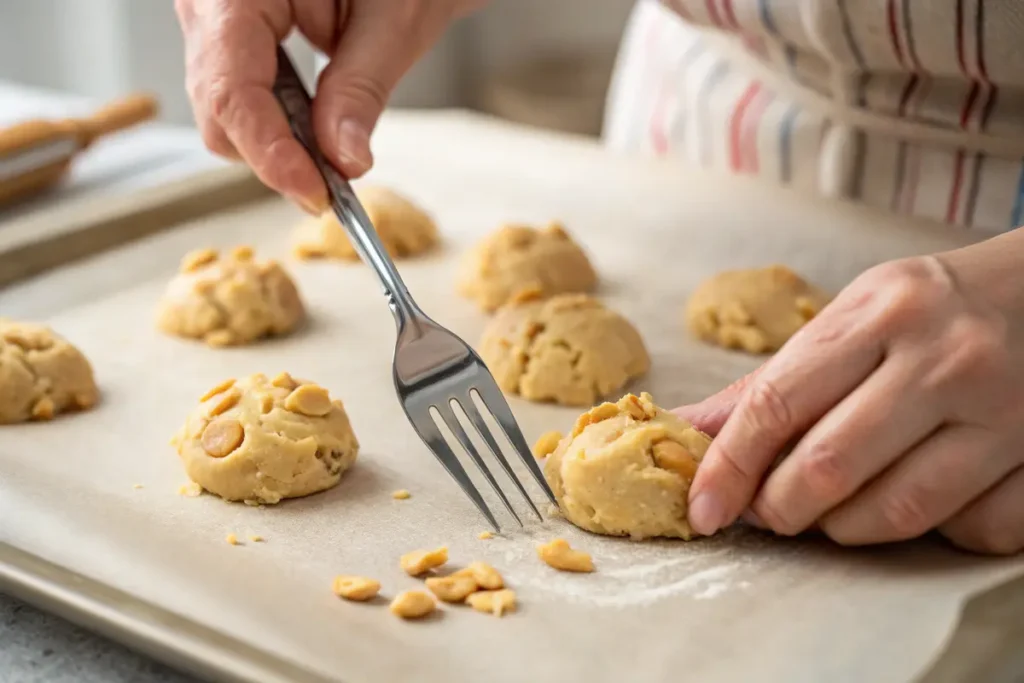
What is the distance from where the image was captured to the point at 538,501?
1.33 m

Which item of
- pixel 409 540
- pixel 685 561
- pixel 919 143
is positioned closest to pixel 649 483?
pixel 685 561

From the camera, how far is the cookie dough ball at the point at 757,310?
1.72 metres

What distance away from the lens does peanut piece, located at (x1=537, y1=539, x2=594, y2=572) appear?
3.88 feet

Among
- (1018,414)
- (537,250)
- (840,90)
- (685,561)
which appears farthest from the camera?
(537,250)

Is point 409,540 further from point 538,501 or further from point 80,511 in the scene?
point 80,511

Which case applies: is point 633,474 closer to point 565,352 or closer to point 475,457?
point 475,457

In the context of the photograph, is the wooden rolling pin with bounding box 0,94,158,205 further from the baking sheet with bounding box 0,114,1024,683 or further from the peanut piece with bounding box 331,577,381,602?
the peanut piece with bounding box 331,577,381,602

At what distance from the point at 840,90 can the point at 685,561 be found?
901 millimetres

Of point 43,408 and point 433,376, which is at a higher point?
point 433,376

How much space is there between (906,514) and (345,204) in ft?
2.49

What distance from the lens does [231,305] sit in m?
1.76

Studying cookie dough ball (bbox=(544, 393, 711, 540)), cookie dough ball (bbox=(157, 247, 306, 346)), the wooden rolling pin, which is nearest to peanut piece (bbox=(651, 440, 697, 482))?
cookie dough ball (bbox=(544, 393, 711, 540))

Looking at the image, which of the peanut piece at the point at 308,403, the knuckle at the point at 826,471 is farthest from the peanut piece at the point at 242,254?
the knuckle at the point at 826,471

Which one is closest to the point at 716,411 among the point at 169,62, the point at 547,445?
the point at 547,445
